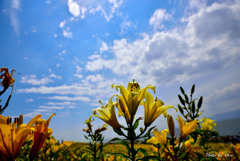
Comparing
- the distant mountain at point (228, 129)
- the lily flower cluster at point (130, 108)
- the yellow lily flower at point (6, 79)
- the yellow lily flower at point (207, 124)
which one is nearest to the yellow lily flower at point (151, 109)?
the lily flower cluster at point (130, 108)

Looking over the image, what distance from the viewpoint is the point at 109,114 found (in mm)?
1188

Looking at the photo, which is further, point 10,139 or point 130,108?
point 130,108

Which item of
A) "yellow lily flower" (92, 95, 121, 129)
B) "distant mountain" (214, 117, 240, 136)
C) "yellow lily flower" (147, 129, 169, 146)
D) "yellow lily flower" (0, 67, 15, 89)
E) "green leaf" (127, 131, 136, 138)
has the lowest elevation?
"distant mountain" (214, 117, 240, 136)

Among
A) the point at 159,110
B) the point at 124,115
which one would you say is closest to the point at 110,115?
the point at 124,115

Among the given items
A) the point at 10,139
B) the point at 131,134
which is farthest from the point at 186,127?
the point at 10,139

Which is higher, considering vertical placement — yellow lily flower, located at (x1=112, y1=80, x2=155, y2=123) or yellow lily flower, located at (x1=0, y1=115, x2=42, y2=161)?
yellow lily flower, located at (x1=112, y1=80, x2=155, y2=123)

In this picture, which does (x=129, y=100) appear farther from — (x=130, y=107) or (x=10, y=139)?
(x=10, y=139)

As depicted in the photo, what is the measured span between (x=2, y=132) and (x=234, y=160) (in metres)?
3.12

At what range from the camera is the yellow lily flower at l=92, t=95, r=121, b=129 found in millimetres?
1159

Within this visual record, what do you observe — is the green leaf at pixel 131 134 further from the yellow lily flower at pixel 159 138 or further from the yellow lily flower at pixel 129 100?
the yellow lily flower at pixel 159 138

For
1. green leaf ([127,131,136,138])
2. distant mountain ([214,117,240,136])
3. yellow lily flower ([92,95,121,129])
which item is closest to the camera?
green leaf ([127,131,136,138])

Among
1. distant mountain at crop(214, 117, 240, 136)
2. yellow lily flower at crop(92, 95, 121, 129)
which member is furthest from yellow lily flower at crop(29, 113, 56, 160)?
distant mountain at crop(214, 117, 240, 136)

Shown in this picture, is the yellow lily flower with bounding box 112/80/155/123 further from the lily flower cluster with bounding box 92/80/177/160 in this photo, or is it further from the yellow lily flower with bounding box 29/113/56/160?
the yellow lily flower with bounding box 29/113/56/160

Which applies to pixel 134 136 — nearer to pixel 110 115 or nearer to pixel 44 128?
pixel 110 115
